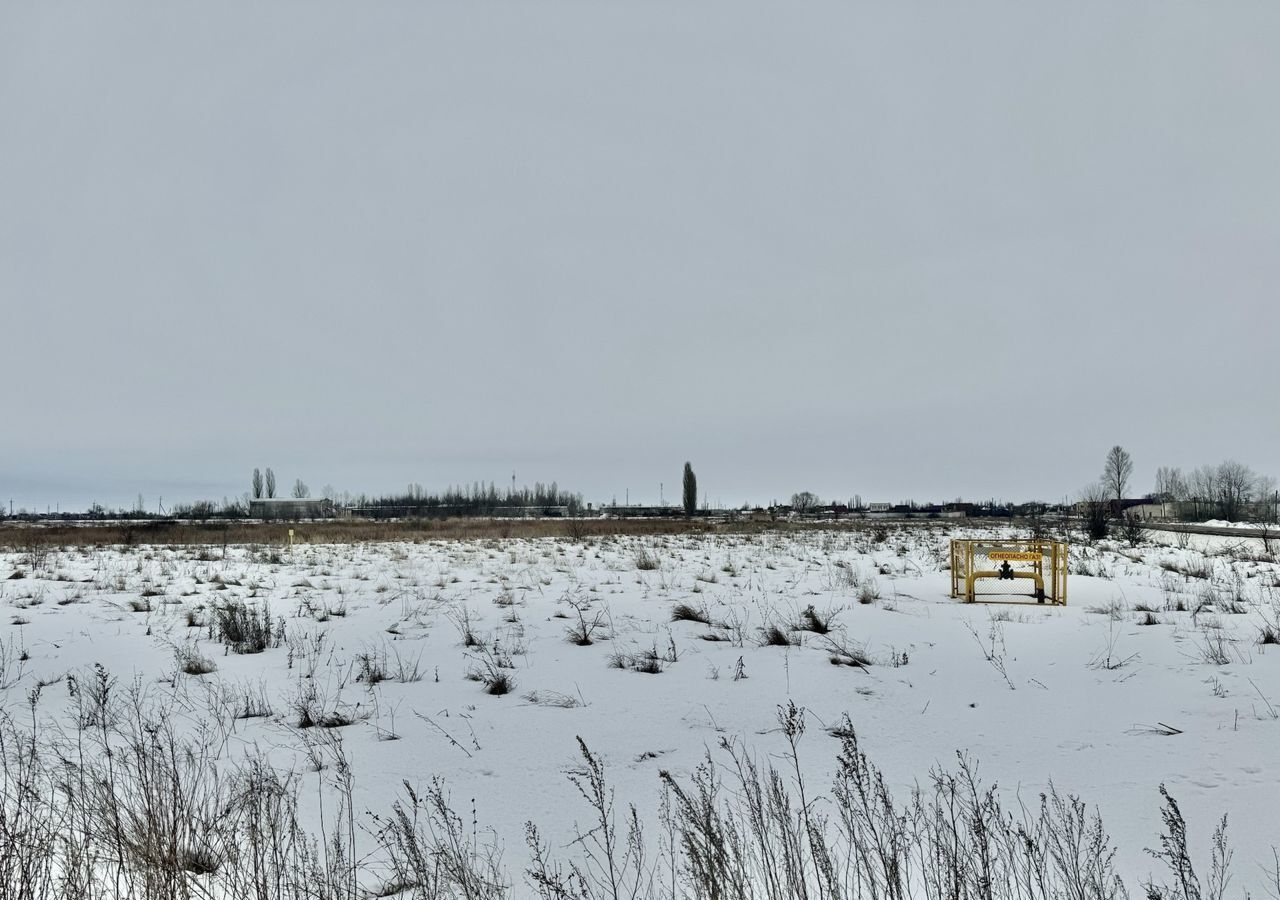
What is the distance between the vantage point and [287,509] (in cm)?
11088

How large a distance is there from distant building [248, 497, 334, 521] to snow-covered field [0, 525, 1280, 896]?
101994mm

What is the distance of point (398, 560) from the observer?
21.0m

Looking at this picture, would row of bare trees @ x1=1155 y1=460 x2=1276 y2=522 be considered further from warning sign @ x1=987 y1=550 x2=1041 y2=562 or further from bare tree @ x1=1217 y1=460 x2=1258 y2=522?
warning sign @ x1=987 y1=550 x2=1041 y2=562

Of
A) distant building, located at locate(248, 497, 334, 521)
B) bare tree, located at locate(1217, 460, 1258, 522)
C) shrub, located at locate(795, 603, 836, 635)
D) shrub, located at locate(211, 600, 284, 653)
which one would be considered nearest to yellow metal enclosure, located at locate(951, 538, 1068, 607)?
shrub, located at locate(795, 603, 836, 635)

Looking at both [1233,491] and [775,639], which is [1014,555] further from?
[1233,491]

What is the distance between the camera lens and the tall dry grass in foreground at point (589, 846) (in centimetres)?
293

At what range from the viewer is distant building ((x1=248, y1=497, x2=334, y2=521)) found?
10571 cm

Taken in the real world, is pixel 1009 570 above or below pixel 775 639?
above

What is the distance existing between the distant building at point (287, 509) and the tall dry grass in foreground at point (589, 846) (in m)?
108

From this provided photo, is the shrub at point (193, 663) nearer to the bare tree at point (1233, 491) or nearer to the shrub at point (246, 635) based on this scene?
the shrub at point (246, 635)

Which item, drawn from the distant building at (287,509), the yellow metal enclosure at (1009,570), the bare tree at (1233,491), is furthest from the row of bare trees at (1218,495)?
the distant building at (287,509)

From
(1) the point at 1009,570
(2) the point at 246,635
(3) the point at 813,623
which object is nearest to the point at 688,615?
(3) the point at 813,623

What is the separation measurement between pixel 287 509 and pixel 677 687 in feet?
392

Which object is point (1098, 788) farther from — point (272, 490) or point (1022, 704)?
point (272, 490)
